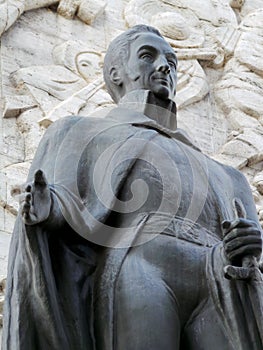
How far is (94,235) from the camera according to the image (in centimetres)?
404

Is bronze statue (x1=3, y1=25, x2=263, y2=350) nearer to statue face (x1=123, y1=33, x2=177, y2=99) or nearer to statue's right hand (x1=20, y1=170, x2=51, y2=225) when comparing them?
statue's right hand (x1=20, y1=170, x2=51, y2=225)

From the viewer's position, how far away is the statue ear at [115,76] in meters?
4.65

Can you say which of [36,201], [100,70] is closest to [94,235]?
[36,201]

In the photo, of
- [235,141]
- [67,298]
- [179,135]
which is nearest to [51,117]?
[235,141]

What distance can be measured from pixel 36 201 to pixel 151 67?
2.95 feet

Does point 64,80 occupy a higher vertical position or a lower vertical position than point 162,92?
lower

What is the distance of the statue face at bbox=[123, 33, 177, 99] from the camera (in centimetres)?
454

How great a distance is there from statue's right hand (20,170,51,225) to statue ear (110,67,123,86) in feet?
2.74

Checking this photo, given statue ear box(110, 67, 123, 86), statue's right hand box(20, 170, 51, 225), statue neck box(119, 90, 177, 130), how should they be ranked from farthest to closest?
statue ear box(110, 67, 123, 86) → statue neck box(119, 90, 177, 130) → statue's right hand box(20, 170, 51, 225)

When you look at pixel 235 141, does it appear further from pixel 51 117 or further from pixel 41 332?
pixel 41 332

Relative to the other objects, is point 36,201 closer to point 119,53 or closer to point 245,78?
point 119,53

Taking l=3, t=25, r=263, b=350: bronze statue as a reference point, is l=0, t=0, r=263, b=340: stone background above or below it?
below

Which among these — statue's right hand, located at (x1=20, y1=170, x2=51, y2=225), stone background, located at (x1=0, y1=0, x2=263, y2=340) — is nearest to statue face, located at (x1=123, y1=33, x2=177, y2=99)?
statue's right hand, located at (x1=20, y1=170, x2=51, y2=225)

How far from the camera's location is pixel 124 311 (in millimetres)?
3863
